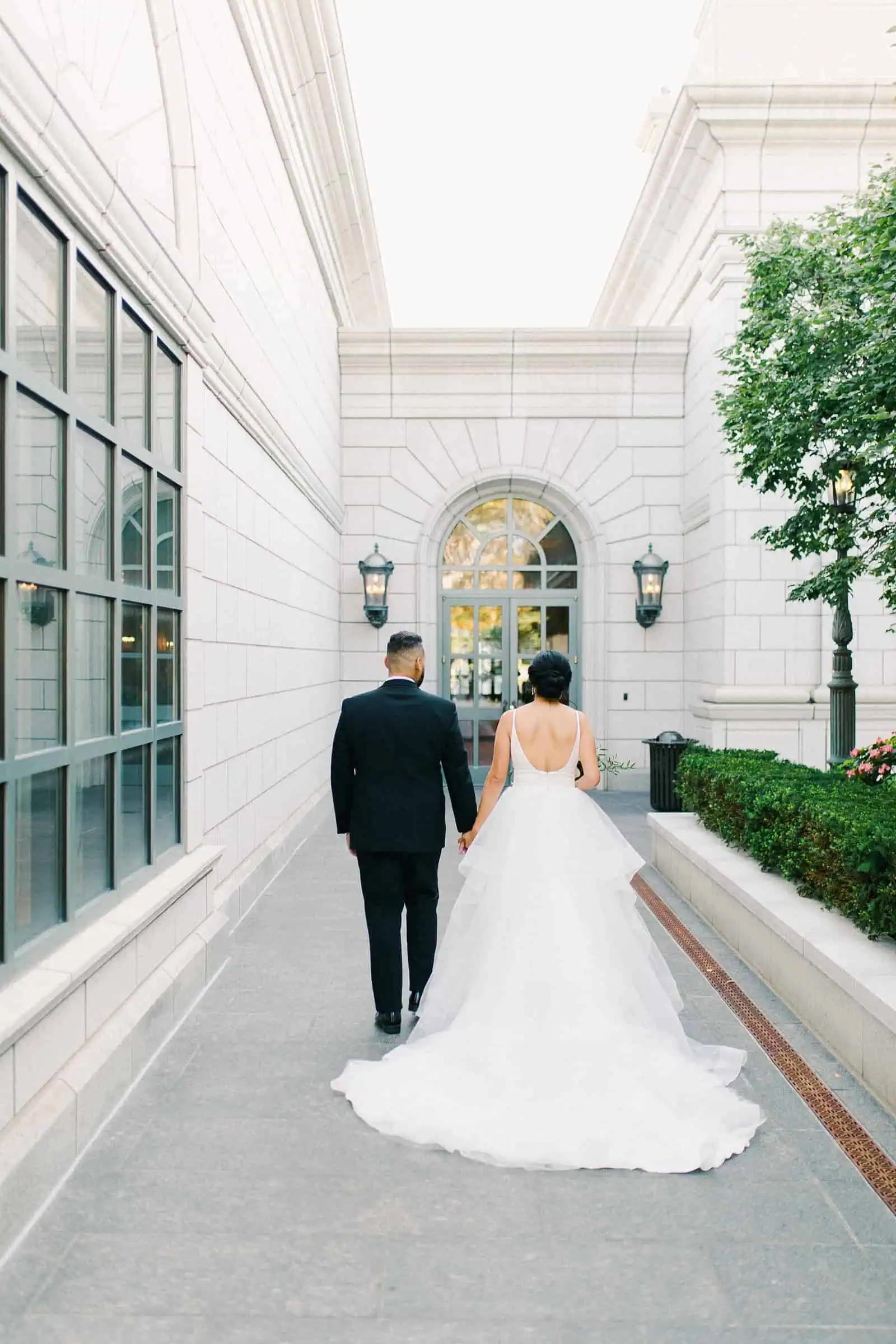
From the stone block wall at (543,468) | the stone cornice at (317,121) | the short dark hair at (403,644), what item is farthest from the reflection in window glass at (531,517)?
the short dark hair at (403,644)

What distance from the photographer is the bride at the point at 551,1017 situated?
3631 mm

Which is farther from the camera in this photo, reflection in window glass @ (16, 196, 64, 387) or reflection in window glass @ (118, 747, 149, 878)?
reflection in window glass @ (118, 747, 149, 878)

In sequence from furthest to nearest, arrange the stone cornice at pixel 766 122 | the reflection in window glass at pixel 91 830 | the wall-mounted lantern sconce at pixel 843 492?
1. the stone cornice at pixel 766 122
2. the wall-mounted lantern sconce at pixel 843 492
3. the reflection in window glass at pixel 91 830

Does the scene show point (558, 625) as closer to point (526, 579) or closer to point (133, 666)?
point (526, 579)

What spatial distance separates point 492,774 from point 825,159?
1097 centimetres

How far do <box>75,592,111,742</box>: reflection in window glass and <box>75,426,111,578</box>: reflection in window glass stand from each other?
145 millimetres

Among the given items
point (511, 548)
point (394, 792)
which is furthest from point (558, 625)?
point (394, 792)

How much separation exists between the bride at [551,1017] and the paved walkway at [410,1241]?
0.46ft


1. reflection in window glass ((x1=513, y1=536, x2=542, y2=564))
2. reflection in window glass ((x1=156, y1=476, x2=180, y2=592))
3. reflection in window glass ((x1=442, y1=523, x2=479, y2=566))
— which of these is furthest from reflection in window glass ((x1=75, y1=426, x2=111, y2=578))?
reflection in window glass ((x1=513, y1=536, x2=542, y2=564))

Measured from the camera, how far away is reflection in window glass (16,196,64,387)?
3.42 meters

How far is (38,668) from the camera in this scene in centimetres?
359

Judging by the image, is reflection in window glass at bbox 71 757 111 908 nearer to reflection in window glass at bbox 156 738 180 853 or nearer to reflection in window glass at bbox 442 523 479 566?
reflection in window glass at bbox 156 738 180 853

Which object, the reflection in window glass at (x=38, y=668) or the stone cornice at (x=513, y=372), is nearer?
the reflection in window glass at (x=38, y=668)

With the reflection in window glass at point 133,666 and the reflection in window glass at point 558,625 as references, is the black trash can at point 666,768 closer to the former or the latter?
the reflection in window glass at point 558,625
